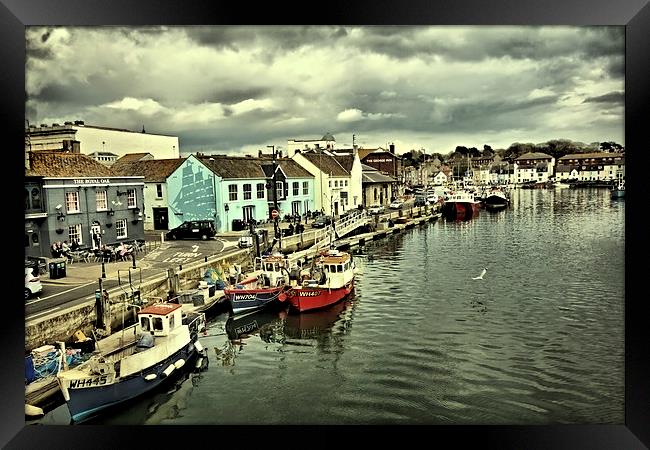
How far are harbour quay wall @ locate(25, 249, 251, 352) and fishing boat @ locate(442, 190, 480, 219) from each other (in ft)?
9.65

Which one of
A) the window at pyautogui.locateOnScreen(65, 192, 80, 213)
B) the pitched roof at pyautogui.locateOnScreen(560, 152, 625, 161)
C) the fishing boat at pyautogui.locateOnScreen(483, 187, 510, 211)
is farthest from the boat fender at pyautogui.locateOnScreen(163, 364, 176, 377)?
the pitched roof at pyautogui.locateOnScreen(560, 152, 625, 161)

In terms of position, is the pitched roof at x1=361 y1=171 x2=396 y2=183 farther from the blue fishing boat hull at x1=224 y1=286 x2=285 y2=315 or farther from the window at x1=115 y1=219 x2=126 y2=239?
the window at x1=115 y1=219 x2=126 y2=239

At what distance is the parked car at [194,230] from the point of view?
6.24 m

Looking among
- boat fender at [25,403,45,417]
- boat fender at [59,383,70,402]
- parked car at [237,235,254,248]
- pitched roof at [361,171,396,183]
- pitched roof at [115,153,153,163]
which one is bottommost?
boat fender at [25,403,45,417]

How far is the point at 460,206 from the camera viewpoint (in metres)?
7.09

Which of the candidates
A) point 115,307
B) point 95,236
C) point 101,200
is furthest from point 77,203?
point 115,307

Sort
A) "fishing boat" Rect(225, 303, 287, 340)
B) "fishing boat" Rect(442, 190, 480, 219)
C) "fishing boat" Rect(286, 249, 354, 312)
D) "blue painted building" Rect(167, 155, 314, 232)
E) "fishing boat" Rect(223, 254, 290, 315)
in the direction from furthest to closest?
"fishing boat" Rect(223, 254, 290, 315) < "fishing boat" Rect(286, 249, 354, 312) < "fishing boat" Rect(225, 303, 287, 340) < "fishing boat" Rect(442, 190, 480, 219) < "blue painted building" Rect(167, 155, 314, 232)

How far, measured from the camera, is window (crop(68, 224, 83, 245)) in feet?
18.4

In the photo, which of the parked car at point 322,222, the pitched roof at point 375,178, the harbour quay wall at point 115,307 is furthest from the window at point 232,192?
the pitched roof at point 375,178

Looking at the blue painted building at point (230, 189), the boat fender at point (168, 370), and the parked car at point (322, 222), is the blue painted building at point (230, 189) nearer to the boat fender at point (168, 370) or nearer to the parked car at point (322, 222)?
the parked car at point (322, 222)

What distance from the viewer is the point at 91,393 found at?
4.83 meters
